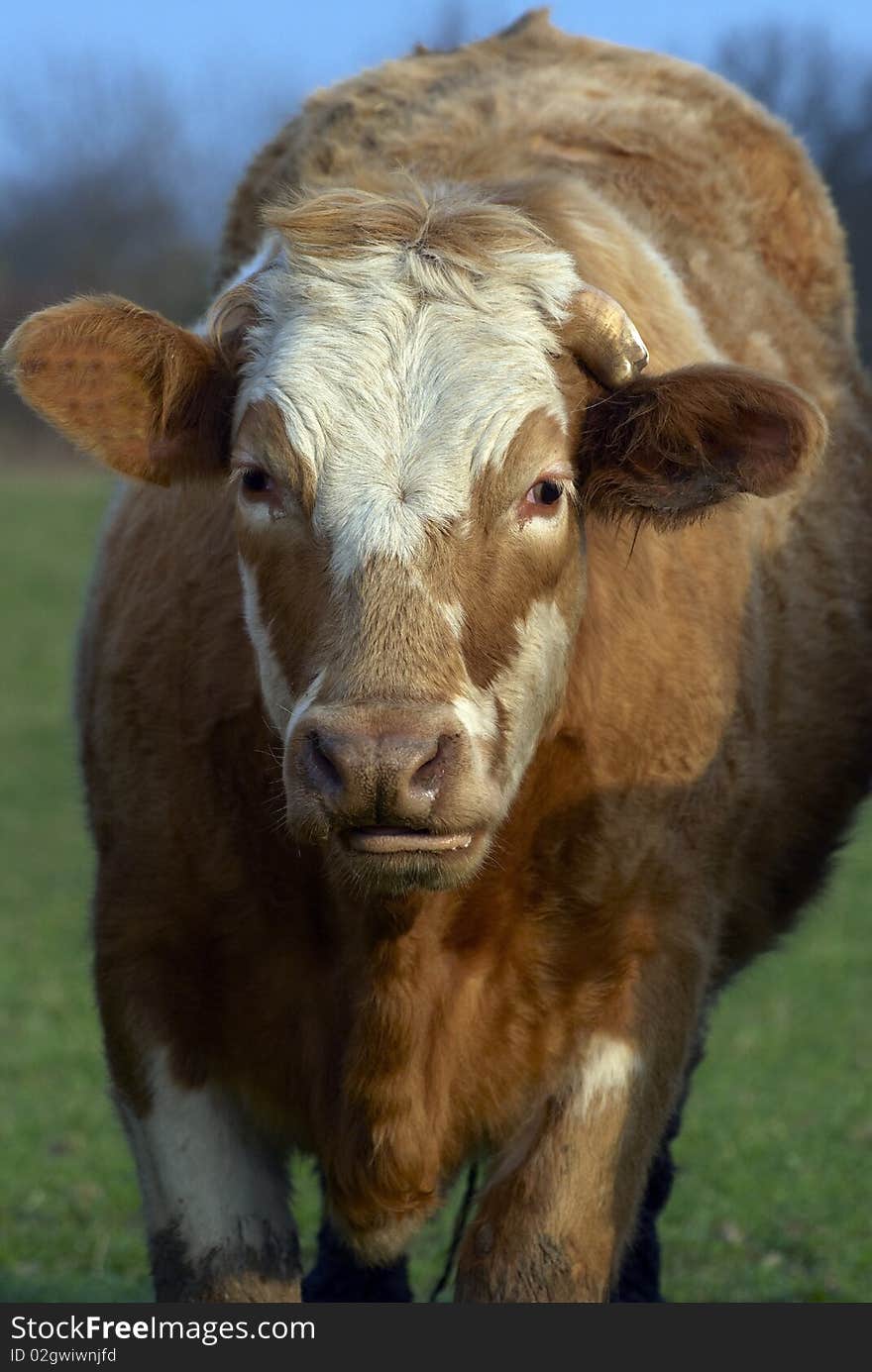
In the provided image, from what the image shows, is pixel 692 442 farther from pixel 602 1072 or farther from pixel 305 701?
pixel 602 1072

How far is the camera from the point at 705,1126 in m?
8.28

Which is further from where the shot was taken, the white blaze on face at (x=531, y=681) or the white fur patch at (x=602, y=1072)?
the white fur patch at (x=602, y=1072)

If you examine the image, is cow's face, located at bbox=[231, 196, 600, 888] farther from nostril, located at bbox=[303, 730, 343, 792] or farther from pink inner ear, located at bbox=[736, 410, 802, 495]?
pink inner ear, located at bbox=[736, 410, 802, 495]

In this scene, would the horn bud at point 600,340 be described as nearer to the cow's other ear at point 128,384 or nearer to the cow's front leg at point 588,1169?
the cow's other ear at point 128,384

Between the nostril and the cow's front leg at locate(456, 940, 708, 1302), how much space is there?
1.14m

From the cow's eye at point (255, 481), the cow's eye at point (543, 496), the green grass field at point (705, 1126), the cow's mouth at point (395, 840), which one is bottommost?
the green grass field at point (705, 1126)

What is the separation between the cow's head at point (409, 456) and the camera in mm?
3443

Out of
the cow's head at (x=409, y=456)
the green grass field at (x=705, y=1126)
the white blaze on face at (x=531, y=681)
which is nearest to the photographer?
the cow's head at (x=409, y=456)

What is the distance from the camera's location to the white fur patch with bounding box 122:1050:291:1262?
14.0ft

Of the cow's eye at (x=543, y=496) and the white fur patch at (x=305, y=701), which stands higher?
the cow's eye at (x=543, y=496)

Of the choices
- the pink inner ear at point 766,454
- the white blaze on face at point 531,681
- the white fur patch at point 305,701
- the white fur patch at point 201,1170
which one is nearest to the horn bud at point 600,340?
the pink inner ear at point 766,454

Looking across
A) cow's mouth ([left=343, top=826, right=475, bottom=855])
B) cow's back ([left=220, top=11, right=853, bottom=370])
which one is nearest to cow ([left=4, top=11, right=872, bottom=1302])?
cow's mouth ([left=343, top=826, right=475, bottom=855])

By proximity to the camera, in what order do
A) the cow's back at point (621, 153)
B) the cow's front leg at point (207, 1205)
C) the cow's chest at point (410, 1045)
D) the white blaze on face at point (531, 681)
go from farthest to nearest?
the cow's back at point (621, 153) → the cow's front leg at point (207, 1205) → the cow's chest at point (410, 1045) → the white blaze on face at point (531, 681)

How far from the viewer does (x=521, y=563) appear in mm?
3764
